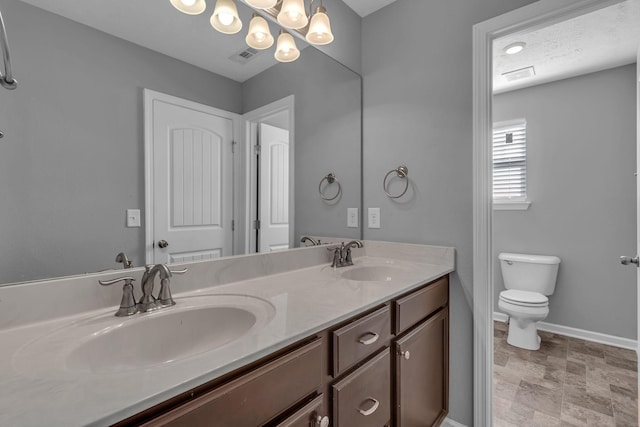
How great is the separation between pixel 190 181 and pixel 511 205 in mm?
2937

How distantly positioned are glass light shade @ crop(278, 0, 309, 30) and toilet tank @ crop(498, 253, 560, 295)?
2653 millimetres

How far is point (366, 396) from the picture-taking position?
97 centimetres

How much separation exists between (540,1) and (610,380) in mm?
2318

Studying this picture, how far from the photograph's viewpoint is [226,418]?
57 centimetres

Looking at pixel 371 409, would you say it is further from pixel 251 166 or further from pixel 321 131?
pixel 321 131

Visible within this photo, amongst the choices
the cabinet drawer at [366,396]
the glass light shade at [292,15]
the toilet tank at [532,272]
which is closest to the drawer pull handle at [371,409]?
the cabinet drawer at [366,396]

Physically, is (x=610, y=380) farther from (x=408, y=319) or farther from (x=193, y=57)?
(x=193, y=57)

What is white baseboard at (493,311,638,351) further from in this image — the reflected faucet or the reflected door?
the reflected faucet

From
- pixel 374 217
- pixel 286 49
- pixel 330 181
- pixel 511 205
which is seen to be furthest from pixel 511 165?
pixel 286 49

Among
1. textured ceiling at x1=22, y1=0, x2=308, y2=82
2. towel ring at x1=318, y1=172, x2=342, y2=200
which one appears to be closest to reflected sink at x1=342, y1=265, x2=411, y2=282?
towel ring at x1=318, y1=172, x2=342, y2=200

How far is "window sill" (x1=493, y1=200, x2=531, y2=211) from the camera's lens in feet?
9.30

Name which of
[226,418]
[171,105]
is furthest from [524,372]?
[171,105]

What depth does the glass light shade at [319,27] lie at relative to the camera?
1.45 meters

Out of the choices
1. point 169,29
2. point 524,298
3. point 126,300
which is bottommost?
point 524,298
